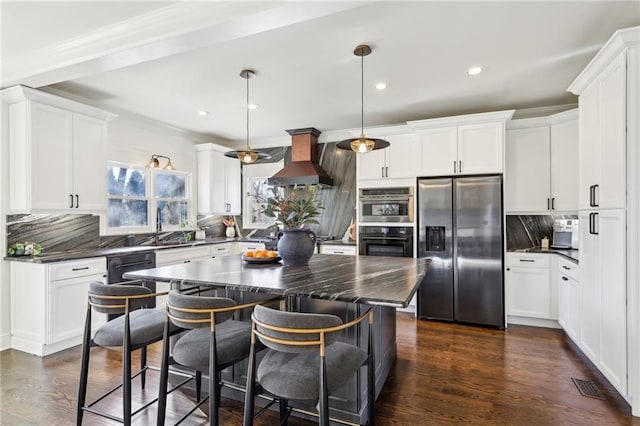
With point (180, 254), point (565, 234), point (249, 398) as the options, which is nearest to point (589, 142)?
point (565, 234)

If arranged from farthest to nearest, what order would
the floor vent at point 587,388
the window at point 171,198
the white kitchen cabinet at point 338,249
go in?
the window at point 171,198, the white kitchen cabinet at point 338,249, the floor vent at point 587,388

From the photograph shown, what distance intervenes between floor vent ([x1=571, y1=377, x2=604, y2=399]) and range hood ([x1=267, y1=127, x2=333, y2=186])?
141 inches

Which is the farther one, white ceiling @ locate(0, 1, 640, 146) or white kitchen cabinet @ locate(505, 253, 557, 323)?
white kitchen cabinet @ locate(505, 253, 557, 323)

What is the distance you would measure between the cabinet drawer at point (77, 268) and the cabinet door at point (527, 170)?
469 cm

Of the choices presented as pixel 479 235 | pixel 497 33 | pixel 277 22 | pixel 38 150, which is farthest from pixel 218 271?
pixel 479 235

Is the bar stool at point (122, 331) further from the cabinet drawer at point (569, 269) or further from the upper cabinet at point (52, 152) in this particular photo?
the cabinet drawer at point (569, 269)

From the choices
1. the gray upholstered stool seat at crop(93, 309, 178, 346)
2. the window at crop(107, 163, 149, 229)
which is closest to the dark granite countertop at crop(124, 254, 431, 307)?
the gray upholstered stool seat at crop(93, 309, 178, 346)

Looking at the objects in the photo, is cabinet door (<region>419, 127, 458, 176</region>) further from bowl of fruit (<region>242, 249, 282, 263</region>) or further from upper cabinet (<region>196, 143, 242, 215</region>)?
upper cabinet (<region>196, 143, 242, 215</region>)

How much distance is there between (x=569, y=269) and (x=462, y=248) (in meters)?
1.06

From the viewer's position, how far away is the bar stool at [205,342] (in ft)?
5.50

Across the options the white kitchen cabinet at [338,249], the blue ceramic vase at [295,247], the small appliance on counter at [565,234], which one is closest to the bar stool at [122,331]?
the blue ceramic vase at [295,247]

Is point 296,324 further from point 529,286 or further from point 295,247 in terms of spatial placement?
point 529,286

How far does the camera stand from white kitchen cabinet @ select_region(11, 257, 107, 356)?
3.10 meters

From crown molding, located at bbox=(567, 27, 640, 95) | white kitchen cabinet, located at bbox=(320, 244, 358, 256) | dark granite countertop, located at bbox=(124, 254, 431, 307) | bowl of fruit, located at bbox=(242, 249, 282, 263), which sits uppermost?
crown molding, located at bbox=(567, 27, 640, 95)
